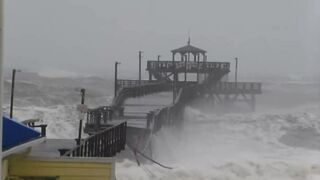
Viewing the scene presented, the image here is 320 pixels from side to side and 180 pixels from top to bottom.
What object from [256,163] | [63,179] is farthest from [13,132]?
[256,163]

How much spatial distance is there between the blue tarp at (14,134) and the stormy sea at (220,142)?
10.3 meters

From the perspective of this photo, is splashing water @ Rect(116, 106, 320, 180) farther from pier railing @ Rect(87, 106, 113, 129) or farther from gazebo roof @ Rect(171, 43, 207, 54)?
gazebo roof @ Rect(171, 43, 207, 54)

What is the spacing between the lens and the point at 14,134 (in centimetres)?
764

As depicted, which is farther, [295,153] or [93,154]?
[295,153]

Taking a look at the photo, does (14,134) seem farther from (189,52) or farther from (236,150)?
(189,52)

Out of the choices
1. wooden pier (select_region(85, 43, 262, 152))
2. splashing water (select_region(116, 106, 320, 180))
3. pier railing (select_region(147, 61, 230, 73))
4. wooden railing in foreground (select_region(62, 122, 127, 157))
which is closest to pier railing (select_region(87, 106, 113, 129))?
wooden pier (select_region(85, 43, 262, 152))

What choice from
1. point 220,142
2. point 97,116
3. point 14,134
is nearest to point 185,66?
point 220,142

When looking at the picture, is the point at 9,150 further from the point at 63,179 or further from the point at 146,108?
the point at 146,108

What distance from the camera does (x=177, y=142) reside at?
3475 cm

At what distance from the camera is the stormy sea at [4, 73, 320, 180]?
20.8 meters

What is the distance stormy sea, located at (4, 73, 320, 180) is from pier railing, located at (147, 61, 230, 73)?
3.85m

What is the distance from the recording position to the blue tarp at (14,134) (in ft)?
24.6

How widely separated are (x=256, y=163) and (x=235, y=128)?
24774 millimetres

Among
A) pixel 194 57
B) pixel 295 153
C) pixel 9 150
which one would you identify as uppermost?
pixel 194 57
